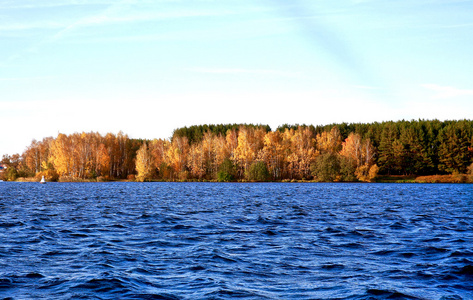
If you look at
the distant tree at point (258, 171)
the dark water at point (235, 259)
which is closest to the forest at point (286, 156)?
the distant tree at point (258, 171)

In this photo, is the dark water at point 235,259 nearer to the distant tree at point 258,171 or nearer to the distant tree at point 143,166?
the distant tree at point 258,171

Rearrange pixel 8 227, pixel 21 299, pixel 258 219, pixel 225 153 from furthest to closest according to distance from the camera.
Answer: pixel 225 153
pixel 258 219
pixel 8 227
pixel 21 299

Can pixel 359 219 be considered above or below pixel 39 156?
below

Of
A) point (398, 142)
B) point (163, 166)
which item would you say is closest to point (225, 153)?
point (163, 166)

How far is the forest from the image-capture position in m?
123

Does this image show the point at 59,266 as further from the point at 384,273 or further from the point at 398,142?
the point at 398,142

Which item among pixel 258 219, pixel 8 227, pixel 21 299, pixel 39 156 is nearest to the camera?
pixel 21 299

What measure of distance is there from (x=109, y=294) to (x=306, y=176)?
120 meters

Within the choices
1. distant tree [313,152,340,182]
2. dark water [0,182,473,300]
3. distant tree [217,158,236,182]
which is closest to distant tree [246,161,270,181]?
distant tree [217,158,236,182]

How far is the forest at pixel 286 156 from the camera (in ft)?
402

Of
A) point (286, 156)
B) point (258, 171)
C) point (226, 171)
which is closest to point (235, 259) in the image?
point (258, 171)

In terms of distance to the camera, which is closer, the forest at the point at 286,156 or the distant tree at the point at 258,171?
the distant tree at the point at 258,171

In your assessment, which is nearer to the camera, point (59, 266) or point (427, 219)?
point (59, 266)

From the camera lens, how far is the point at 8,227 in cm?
2405
